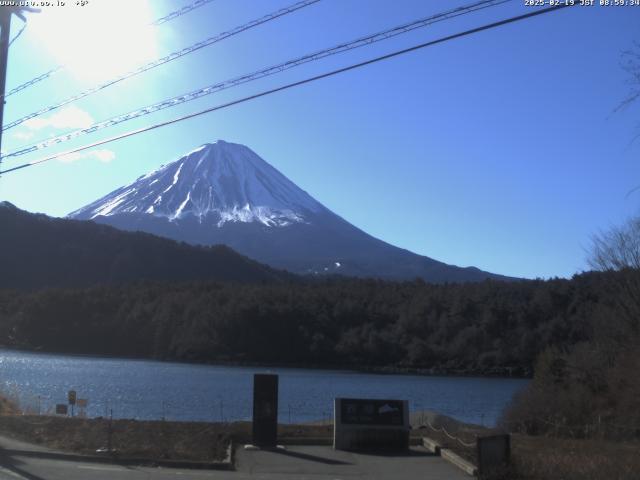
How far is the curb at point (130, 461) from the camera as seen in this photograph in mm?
14414

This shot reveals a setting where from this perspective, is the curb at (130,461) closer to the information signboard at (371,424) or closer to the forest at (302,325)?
the information signboard at (371,424)

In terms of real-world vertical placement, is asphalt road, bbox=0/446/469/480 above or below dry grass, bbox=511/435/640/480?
below

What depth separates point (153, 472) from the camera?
13703 millimetres

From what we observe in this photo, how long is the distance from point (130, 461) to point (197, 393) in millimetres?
27745

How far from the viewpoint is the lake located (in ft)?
107

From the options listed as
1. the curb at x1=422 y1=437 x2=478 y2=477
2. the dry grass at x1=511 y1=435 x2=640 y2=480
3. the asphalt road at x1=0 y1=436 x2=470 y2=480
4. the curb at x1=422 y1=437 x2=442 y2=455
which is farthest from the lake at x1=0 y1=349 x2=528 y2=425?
the dry grass at x1=511 y1=435 x2=640 y2=480

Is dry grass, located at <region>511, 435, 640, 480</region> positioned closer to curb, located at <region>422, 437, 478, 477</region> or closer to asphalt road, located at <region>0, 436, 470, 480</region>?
curb, located at <region>422, 437, 478, 477</region>

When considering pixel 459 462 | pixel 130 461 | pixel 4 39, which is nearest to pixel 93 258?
pixel 4 39

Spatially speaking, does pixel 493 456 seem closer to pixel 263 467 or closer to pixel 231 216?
pixel 263 467

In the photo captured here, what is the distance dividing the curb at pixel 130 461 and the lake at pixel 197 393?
10404mm

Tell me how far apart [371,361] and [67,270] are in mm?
52722

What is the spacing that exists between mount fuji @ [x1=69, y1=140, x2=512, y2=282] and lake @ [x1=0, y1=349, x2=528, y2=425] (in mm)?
119595

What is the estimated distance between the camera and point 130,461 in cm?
1466

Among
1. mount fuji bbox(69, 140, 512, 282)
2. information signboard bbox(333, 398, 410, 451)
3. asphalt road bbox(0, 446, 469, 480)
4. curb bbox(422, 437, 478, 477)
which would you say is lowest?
asphalt road bbox(0, 446, 469, 480)
